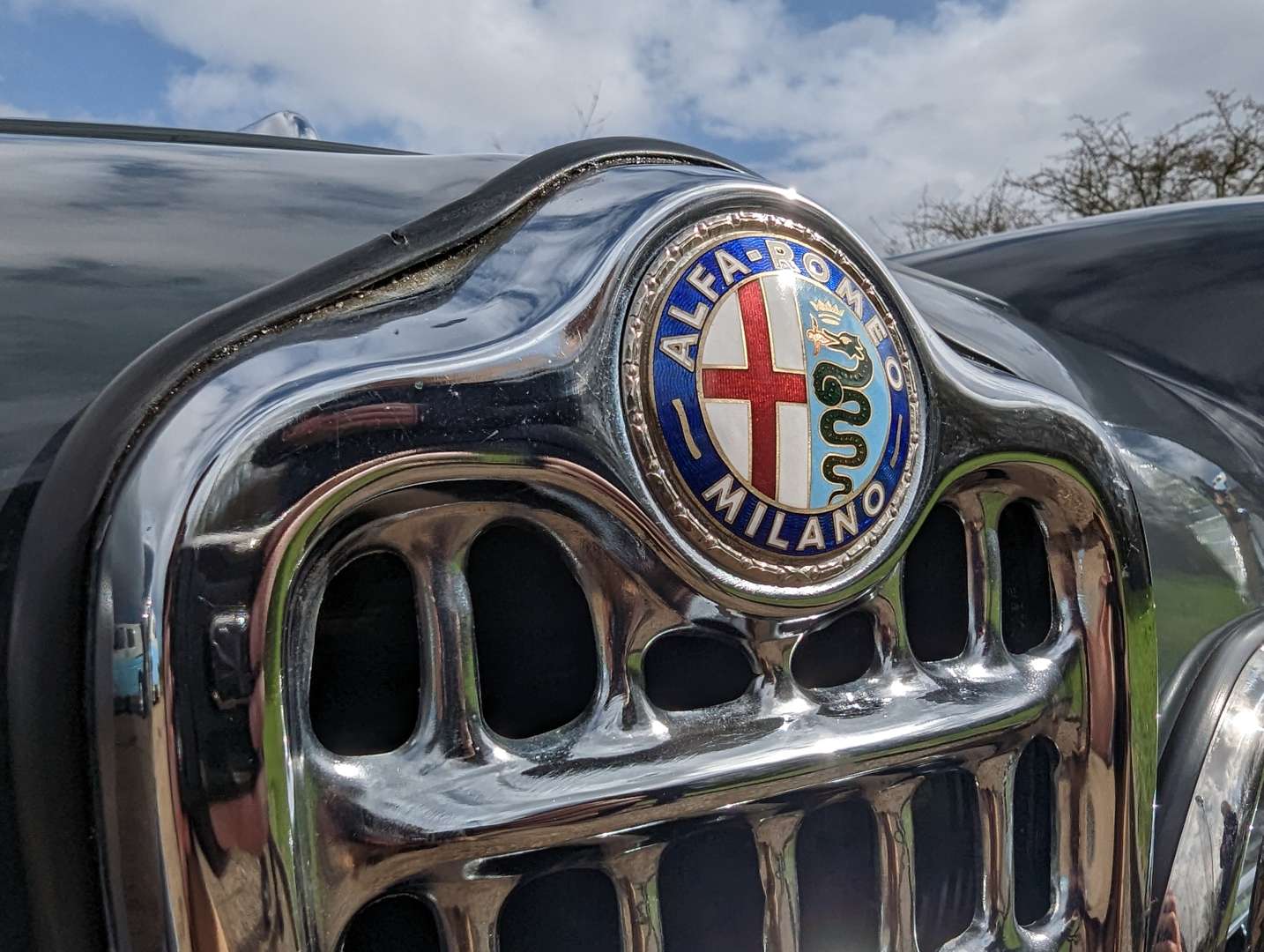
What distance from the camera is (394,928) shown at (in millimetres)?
808

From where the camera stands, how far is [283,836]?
2.24ft

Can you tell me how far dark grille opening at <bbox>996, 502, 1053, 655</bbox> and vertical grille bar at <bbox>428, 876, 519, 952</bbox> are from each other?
571 millimetres

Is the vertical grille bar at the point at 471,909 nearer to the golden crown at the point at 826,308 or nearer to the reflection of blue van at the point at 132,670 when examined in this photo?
the reflection of blue van at the point at 132,670

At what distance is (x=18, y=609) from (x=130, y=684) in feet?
0.32

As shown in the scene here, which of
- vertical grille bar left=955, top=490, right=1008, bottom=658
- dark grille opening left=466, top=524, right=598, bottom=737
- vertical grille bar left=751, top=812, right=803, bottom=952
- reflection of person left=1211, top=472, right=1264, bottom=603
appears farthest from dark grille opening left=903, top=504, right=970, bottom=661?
reflection of person left=1211, top=472, right=1264, bottom=603

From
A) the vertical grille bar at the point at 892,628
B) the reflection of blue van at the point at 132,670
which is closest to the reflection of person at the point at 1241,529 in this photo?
the vertical grille bar at the point at 892,628

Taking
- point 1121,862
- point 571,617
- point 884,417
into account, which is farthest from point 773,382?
point 1121,862

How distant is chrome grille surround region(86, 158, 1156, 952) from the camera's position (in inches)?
26.1

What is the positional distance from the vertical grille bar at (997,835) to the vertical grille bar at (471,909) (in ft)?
1.49

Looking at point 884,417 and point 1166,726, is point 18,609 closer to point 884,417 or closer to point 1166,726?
point 884,417

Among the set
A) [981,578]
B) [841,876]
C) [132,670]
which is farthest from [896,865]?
[132,670]

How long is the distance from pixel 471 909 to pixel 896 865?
38 cm

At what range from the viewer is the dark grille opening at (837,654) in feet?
3.16

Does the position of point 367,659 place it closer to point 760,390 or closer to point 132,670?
point 132,670
